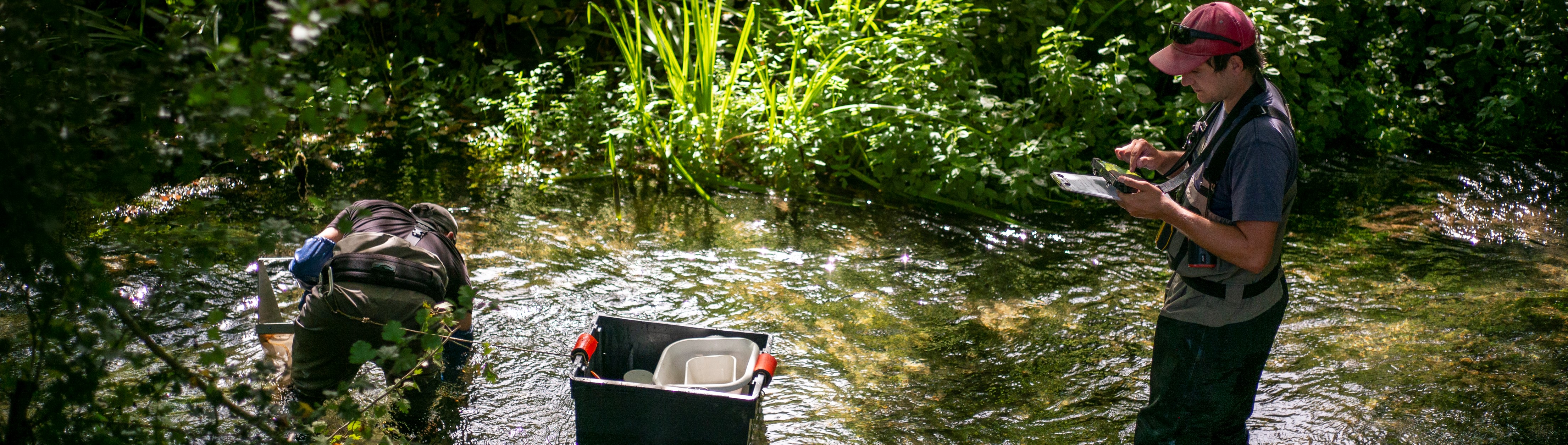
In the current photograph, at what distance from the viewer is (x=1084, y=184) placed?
9.05 feet

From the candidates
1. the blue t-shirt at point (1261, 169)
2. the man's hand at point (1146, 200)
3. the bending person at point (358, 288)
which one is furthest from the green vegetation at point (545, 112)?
the blue t-shirt at point (1261, 169)

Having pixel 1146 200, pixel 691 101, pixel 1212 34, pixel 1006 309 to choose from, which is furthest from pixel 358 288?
pixel 691 101

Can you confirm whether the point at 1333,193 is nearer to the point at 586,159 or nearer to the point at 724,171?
the point at 724,171

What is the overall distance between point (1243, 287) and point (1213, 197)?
25 cm

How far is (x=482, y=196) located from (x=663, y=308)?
182 centimetres

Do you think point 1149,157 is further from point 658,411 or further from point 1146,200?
point 658,411

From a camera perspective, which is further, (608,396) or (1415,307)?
(1415,307)

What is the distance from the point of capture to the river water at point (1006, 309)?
11.4 feet

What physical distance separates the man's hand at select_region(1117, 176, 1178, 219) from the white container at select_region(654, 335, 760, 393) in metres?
1.17

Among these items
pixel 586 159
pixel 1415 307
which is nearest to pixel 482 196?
pixel 586 159

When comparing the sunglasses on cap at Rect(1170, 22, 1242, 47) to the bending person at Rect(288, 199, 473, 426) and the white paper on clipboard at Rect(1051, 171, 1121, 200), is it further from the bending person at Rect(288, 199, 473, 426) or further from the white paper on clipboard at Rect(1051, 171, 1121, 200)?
the bending person at Rect(288, 199, 473, 426)

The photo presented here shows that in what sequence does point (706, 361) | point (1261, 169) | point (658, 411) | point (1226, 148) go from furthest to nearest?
point (706, 361), point (658, 411), point (1226, 148), point (1261, 169)

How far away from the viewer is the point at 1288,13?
6.36 metres

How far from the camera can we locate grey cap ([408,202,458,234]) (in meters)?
3.48
